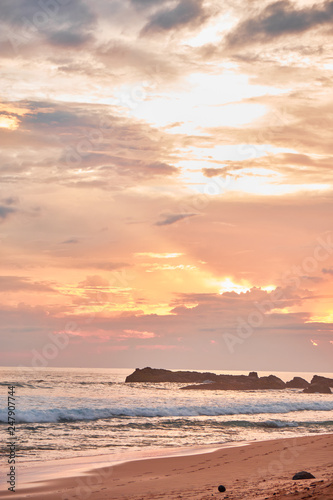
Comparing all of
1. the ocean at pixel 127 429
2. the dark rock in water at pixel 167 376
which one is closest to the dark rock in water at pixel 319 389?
the dark rock in water at pixel 167 376

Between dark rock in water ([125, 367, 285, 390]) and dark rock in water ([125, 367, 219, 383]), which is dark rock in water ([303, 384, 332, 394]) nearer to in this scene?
dark rock in water ([125, 367, 285, 390])

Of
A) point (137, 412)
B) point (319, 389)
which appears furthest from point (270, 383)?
point (137, 412)

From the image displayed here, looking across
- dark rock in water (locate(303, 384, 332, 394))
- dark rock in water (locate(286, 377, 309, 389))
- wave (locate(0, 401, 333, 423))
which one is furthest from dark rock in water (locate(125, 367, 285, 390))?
wave (locate(0, 401, 333, 423))

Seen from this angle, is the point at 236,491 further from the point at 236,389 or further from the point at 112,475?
the point at 236,389

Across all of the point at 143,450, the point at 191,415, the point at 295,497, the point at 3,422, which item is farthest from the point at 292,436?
the point at 295,497

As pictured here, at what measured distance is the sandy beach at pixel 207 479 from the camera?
12305 millimetres

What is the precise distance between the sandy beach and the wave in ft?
55.9

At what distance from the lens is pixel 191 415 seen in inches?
1689

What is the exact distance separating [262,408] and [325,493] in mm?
43266

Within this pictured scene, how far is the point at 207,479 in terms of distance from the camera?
15773 mm

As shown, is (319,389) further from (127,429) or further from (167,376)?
(127,429)

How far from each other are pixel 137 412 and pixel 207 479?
26913 mm

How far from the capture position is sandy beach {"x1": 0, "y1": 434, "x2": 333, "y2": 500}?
12305mm

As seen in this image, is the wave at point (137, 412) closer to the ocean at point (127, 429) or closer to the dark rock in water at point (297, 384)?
the ocean at point (127, 429)
